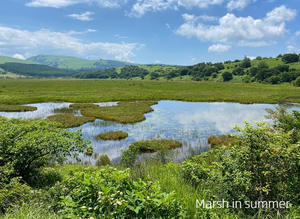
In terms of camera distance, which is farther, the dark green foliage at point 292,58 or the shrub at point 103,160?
the dark green foliage at point 292,58

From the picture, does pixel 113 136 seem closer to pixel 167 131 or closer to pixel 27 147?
pixel 167 131

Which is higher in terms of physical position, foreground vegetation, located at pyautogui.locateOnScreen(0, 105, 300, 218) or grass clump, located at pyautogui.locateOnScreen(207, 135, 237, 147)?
foreground vegetation, located at pyautogui.locateOnScreen(0, 105, 300, 218)

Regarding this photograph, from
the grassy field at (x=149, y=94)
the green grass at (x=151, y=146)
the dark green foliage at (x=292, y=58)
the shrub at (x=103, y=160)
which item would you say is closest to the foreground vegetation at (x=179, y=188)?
the shrub at (x=103, y=160)

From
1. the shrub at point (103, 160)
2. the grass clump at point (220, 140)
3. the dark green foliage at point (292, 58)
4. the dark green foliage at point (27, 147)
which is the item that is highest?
the dark green foliage at point (292, 58)

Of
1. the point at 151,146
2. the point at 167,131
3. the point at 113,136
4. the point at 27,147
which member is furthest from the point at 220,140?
the point at 27,147

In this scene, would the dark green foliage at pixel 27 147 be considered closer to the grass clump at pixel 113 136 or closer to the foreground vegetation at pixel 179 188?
the foreground vegetation at pixel 179 188

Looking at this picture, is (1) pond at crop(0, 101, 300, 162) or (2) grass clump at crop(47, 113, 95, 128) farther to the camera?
(2) grass clump at crop(47, 113, 95, 128)

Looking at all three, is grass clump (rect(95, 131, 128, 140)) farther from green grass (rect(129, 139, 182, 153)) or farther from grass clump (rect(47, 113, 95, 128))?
grass clump (rect(47, 113, 95, 128))

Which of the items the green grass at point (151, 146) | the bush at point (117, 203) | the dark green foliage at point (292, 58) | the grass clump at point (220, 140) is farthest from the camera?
the dark green foliage at point (292, 58)

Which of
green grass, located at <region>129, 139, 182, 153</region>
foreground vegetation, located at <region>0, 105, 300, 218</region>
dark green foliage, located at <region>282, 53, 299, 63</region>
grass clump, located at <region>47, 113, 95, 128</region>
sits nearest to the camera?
foreground vegetation, located at <region>0, 105, 300, 218</region>

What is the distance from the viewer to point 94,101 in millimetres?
56531

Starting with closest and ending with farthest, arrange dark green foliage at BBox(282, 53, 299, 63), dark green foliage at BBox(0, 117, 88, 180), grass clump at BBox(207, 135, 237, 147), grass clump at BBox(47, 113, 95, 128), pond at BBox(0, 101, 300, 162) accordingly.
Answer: dark green foliage at BBox(0, 117, 88, 180)
pond at BBox(0, 101, 300, 162)
grass clump at BBox(207, 135, 237, 147)
grass clump at BBox(47, 113, 95, 128)
dark green foliage at BBox(282, 53, 299, 63)

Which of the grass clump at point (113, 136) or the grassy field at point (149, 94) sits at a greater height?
the grassy field at point (149, 94)

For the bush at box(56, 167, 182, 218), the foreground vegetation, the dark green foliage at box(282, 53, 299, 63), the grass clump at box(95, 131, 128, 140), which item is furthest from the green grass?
the dark green foliage at box(282, 53, 299, 63)
